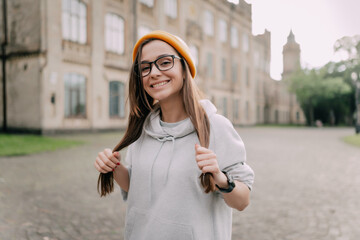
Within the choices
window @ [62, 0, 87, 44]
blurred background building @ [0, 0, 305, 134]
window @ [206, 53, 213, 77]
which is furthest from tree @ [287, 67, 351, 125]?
window @ [62, 0, 87, 44]

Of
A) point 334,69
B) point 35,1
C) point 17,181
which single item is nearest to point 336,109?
point 334,69

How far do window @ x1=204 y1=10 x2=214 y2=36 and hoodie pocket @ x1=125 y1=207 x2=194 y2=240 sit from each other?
28943mm

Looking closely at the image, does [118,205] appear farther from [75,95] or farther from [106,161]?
[75,95]

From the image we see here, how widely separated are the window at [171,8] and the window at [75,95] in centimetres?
978

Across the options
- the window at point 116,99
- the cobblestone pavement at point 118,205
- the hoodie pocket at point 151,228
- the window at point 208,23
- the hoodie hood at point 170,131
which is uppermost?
the window at point 208,23

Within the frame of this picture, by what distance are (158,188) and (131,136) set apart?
35cm

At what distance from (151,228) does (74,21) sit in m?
18.0

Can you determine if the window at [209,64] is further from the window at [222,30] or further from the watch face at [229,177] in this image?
the watch face at [229,177]

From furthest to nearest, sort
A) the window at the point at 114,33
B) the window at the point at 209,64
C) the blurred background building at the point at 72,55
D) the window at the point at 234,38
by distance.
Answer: the window at the point at 234,38 → the window at the point at 209,64 → the window at the point at 114,33 → the blurred background building at the point at 72,55

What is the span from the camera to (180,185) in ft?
4.80

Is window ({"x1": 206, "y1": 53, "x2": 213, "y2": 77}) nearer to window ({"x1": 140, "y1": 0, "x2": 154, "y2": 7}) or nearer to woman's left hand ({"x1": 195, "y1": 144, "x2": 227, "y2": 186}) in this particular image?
window ({"x1": 140, "y1": 0, "x2": 154, "y2": 7})

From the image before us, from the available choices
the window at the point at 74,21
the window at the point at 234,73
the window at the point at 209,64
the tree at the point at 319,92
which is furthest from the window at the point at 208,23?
the tree at the point at 319,92

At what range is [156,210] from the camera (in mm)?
1510

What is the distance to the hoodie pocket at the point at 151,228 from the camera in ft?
4.75
